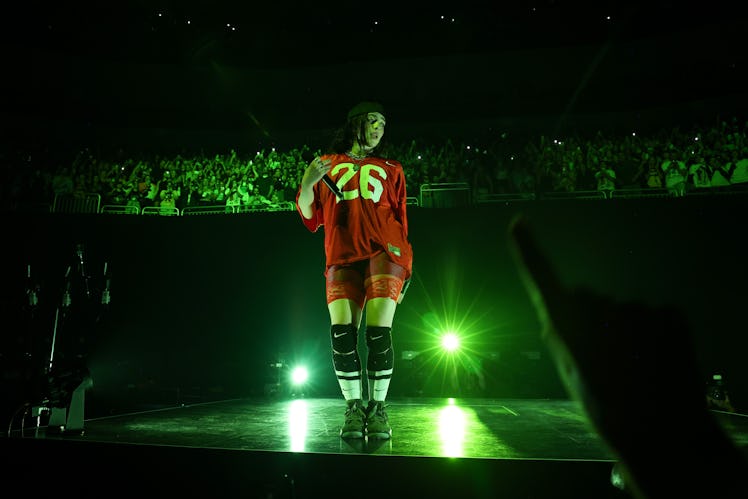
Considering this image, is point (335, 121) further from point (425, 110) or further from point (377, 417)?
point (377, 417)

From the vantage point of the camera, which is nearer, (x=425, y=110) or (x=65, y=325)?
(x=65, y=325)

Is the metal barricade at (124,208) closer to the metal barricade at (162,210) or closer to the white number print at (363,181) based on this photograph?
the metal barricade at (162,210)

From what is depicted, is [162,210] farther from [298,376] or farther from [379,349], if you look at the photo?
[379,349]

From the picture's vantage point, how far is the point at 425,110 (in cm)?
1455

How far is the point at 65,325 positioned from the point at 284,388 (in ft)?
12.6

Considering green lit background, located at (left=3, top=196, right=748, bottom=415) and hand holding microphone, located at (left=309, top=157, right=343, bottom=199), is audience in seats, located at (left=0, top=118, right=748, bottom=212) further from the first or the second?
hand holding microphone, located at (left=309, top=157, right=343, bottom=199)

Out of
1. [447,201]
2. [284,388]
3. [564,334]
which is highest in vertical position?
[447,201]

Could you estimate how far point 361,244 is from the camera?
3.11 metres

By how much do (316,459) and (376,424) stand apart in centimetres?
57

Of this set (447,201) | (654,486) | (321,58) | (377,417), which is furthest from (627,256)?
(321,58)

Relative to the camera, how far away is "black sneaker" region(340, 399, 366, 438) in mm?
2652

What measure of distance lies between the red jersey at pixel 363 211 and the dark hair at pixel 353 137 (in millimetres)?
117

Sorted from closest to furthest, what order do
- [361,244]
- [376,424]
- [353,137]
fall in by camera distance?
[376,424]
[361,244]
[353,137]

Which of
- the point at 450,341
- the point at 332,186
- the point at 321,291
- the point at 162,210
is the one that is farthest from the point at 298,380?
the point at 332,186
